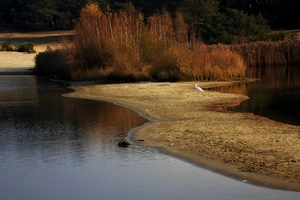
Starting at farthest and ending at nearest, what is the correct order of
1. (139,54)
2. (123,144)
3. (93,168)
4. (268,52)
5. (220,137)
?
(268,52)
(139,54)
(220,137)
(123,144)
(93,168)

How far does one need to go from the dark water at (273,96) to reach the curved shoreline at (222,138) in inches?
46.8

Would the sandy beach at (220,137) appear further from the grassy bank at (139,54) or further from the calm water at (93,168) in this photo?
the grassy bank at (139,54)

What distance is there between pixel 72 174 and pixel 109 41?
2656cm

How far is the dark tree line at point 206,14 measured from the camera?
62469 mm

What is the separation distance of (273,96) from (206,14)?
42.1 metres

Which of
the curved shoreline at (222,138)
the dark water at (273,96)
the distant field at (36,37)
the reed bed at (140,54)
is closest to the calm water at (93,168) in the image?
the curved shoreline at (222,138)

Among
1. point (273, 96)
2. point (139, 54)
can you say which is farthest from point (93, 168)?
point (139, 54)

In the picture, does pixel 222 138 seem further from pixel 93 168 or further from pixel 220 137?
pixel 93 168

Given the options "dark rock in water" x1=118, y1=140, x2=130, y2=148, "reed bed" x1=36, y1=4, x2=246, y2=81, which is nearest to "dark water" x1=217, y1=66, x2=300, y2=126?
"reed bed" x1=36, y1=4, x2=246, y2=81

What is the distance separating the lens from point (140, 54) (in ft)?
122

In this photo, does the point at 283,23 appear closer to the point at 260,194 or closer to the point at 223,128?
the point at 223,128

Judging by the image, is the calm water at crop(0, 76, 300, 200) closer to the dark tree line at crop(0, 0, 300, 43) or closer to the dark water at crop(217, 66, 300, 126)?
the dark water at crop(217, 66, 300, 126)

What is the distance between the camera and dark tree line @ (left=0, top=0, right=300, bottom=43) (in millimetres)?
62469

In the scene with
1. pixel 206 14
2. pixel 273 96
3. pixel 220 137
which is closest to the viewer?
pixel 220 137
